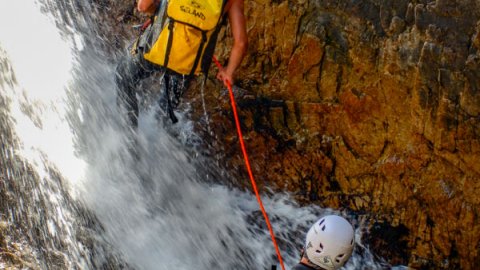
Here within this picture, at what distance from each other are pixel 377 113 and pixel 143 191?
266 cm

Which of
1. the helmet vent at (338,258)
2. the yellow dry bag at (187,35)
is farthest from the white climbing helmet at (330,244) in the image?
the yellow dry bag at (187,35)

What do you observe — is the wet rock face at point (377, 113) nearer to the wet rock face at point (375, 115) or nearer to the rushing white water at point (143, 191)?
the wet rock face at point (375, 115)

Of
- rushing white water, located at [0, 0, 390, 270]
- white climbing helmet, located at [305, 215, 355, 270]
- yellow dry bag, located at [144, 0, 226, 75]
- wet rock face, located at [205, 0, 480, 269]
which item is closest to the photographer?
white climbing helmet, located at [305, 215, 355, 270]

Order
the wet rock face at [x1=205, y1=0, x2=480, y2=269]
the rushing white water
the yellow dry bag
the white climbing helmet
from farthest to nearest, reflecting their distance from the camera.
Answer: the rushing white water
the wet rock face at [x1=205, y1=0, x2=480, y2=269]
the yellow dry bag
the white climbing helmet

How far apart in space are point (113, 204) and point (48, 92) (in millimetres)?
2343

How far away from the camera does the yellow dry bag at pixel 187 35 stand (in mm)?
4754

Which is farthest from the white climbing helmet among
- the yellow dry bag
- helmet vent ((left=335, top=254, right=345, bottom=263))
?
the yellow dry bag

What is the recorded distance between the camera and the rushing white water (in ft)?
18.9

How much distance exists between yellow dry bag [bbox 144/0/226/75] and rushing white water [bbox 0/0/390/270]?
1.72 meters

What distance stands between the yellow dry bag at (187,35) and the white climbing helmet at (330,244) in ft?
6.67

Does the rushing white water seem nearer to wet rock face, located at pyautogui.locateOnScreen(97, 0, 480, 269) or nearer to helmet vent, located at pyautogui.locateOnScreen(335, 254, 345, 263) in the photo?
wet rock face, located at pyautogui.locateOnScreen(97, 0, 480, 269)

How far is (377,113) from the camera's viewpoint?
5738 millimetres

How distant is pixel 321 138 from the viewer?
6191 millimetres

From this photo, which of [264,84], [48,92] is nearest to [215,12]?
[264,84]
